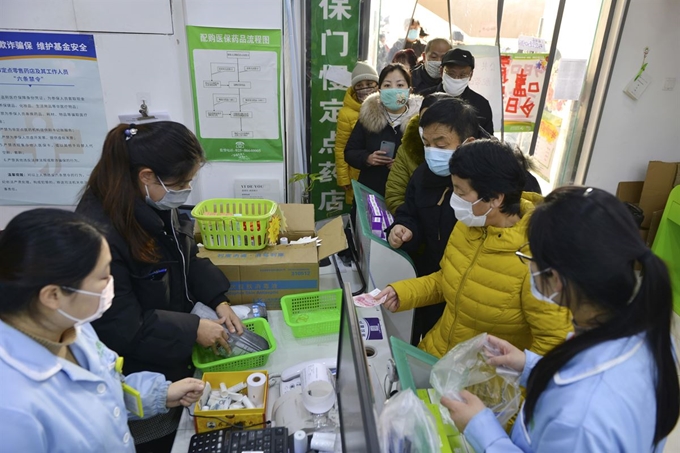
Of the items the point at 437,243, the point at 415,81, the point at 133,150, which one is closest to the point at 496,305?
the point at 437,243

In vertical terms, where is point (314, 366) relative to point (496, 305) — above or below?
below

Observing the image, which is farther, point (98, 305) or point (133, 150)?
point (133, 150)

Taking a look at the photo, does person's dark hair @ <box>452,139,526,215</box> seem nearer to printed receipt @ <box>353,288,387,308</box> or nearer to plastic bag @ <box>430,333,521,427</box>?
plastic bag @ <box>430,333,521,427</box>

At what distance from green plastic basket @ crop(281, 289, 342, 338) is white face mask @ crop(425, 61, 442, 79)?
2.21 metres

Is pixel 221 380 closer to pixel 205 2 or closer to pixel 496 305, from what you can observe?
pixel 496 305

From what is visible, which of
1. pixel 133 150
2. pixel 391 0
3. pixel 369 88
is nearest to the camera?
pixel 133 150

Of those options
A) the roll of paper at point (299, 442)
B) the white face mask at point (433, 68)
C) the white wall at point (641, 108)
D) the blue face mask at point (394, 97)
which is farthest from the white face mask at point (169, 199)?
the white wall at point (641, 108)

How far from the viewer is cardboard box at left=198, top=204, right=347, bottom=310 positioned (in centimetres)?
204

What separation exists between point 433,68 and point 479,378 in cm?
271

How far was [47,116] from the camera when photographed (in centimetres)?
250

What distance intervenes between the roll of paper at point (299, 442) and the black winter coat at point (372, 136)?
6.37 ft

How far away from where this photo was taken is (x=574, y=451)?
31.4 inches

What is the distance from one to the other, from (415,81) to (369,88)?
1.66 feet

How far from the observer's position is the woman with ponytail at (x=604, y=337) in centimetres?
79
